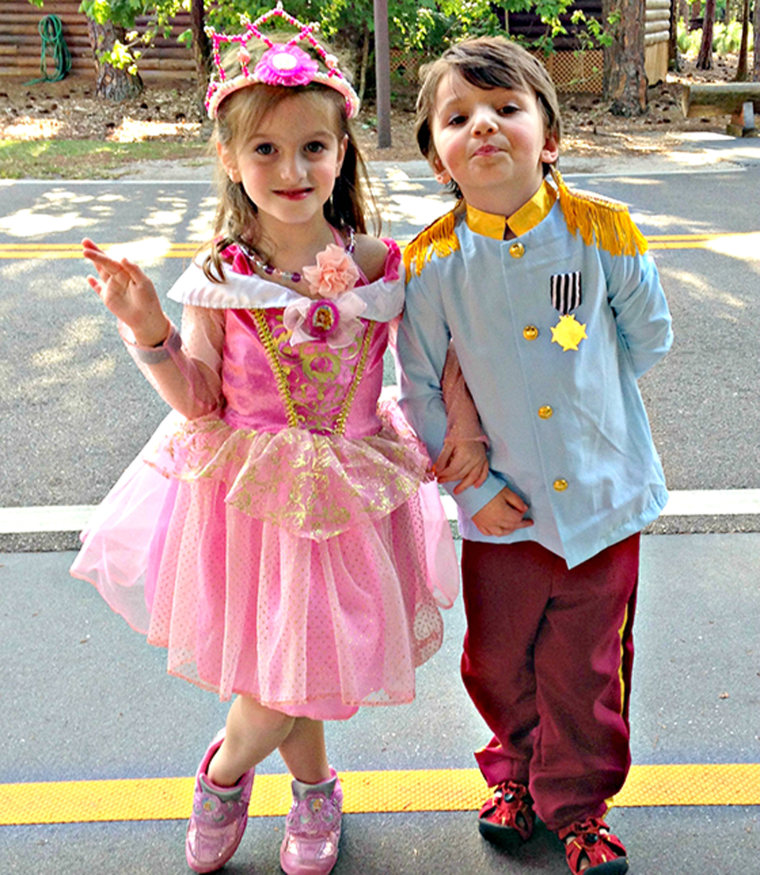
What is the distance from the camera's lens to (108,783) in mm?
2447

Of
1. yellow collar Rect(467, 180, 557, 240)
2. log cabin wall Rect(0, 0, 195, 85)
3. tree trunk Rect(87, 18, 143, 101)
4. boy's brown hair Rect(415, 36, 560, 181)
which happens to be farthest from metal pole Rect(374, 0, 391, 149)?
yellow collar Rect(467, 180, 557, 240)

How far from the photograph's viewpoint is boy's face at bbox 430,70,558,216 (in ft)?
6.01

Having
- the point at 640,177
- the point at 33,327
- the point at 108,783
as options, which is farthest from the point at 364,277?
the point at 640,177

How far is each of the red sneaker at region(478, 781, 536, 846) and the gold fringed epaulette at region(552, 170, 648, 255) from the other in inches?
47.8

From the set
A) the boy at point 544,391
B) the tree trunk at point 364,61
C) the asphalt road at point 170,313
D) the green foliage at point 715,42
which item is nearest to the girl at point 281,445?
the boy at point 544,391

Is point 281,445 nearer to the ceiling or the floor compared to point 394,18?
nearer to the floor

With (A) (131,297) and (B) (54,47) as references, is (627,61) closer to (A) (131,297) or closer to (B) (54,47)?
(B) (54,47)

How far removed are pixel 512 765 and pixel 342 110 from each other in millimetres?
1475

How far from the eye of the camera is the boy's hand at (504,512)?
6.57ft

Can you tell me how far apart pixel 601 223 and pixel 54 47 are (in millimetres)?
17688

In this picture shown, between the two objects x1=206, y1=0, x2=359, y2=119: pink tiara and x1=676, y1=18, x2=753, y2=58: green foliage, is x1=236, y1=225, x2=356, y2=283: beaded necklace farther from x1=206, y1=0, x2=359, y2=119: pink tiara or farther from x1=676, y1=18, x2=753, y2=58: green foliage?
x1=676, y1=18, x2=753, y2=58: green foliage

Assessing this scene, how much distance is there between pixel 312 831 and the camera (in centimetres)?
220

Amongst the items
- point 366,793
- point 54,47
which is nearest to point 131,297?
point 366,793

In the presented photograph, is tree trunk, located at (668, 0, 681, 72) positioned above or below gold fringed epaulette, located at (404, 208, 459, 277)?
below
